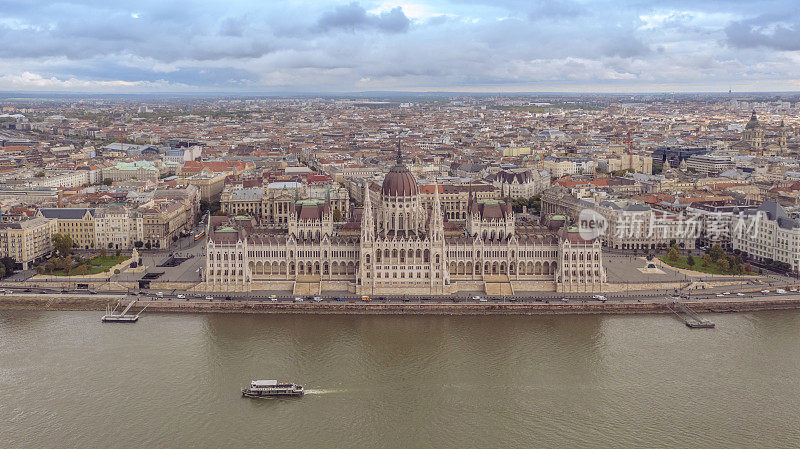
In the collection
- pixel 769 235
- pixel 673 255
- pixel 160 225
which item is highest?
pixel 769 235

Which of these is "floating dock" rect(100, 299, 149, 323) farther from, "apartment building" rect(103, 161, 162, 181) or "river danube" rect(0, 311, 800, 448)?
"apartment building" rect(103, 161, 162, 181)

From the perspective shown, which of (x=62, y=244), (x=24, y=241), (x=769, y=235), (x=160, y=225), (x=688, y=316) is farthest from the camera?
(x=160, y=225)

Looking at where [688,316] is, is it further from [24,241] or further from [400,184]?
[24,241]

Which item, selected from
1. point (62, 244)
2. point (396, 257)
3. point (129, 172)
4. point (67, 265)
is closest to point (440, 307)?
point (396, 257)

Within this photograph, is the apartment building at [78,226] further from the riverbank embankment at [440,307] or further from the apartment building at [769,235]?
the apartment building at [769,235]

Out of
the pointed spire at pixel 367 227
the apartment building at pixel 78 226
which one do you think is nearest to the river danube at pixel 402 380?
the pointed spire at pixel 367 227

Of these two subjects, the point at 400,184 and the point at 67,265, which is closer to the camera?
the point at 67,265

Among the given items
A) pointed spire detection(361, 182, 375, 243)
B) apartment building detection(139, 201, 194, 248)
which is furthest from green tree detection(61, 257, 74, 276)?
pointed spire detection(361, 182, 375, 243)

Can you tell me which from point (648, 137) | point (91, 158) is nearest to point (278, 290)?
point (91, 158)
